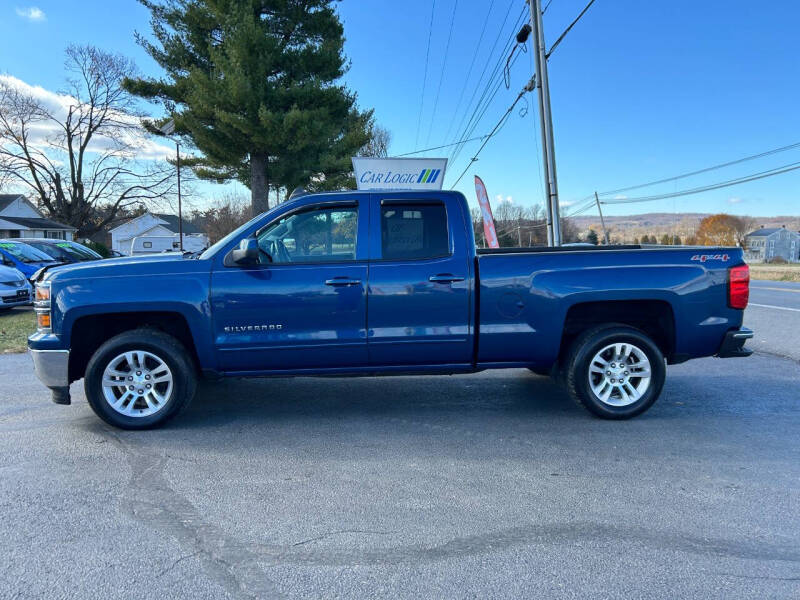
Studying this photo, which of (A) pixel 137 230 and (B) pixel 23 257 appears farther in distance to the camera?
(A) pixel 137 230

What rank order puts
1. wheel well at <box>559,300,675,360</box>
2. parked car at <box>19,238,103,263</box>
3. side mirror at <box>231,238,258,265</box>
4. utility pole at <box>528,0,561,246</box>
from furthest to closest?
parked car at <box>19,238,103,263</box> < utility pole at <box>528,0,561,246</box> < wheel well at <box>559,300,675,360</box> < side mirror at <box>231,238,258,265</box>

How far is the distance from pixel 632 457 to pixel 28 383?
6.37 metres

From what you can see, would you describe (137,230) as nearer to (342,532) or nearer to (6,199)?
(6,199)

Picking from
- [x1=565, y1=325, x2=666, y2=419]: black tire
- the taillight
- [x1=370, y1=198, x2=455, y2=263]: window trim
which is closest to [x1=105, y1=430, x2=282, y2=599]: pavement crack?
[x1=370, y1=198, x2=455, y2=263]: window trim

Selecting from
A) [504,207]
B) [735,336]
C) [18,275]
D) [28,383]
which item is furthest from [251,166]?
[504,207]

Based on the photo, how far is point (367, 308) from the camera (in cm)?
471

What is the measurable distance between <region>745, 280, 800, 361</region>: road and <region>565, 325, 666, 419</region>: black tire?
389cm

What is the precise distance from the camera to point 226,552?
288 centimetres

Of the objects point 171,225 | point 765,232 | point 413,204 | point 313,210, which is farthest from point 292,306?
point 765,232

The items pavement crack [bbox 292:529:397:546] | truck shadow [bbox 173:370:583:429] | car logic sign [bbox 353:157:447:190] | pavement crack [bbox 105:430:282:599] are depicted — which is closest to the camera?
pavement crack [bbox 105:430:282:599]

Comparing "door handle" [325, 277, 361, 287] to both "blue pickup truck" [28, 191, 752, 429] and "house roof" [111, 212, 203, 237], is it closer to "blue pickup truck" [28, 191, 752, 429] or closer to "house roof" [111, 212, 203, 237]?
"blue pickup truck" [28, 191, 752, 429]

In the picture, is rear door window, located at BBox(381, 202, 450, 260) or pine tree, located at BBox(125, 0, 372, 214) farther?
pine tree, located at BBox(125, 0, 372, 214)

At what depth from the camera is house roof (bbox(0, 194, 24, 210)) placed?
2101 inches

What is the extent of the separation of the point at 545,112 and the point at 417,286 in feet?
32.7
